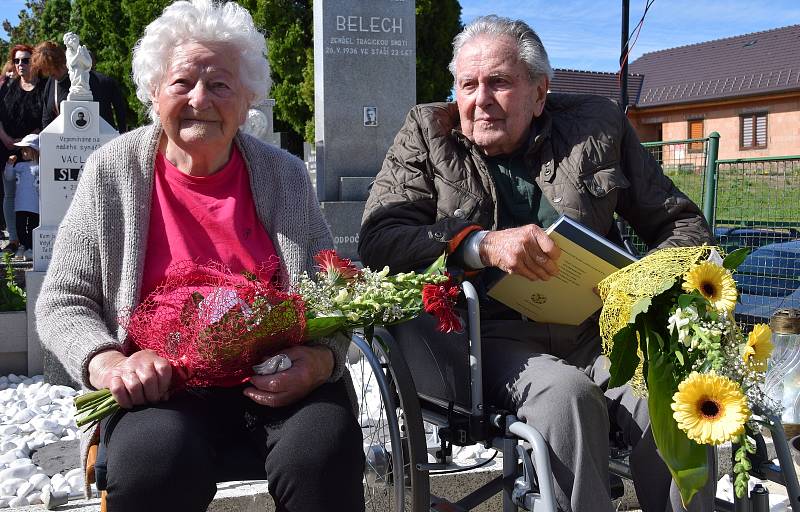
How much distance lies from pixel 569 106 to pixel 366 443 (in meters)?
1.38

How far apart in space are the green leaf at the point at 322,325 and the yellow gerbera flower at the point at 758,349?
97cm

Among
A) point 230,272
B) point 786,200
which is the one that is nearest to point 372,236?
Answer: point 230,272

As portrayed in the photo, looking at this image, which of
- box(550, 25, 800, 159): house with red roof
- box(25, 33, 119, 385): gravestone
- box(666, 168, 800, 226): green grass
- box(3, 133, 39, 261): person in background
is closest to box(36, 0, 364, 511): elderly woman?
box(666, 168, 800, 226): green grass

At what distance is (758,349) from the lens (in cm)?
199

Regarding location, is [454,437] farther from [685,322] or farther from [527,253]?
[685,322]

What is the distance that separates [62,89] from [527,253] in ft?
23.5

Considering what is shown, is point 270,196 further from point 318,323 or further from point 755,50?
point 755,50

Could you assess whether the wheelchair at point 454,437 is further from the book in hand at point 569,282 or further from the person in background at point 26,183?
the person in background at point 26,183

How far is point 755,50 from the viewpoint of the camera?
4456cm

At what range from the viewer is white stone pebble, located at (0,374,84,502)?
341cm

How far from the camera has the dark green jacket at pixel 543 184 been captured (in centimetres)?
273

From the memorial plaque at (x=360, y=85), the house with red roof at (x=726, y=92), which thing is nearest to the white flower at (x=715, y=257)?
the memorial plaque at (x=360, y=85)

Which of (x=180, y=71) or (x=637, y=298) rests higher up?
(x=180, y=71)

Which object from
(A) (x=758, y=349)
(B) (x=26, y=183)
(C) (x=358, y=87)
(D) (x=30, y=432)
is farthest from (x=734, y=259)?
(B) (x=26, y=183)
